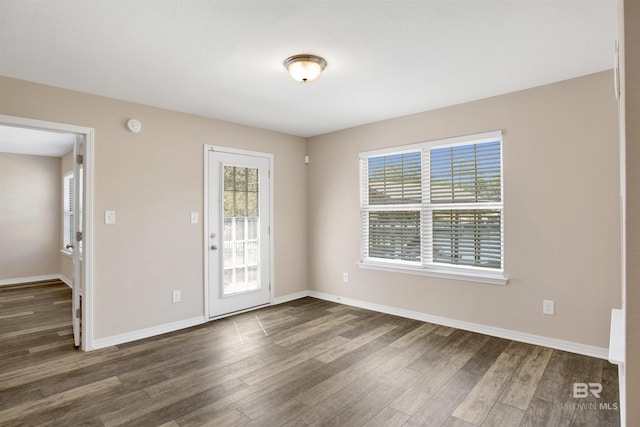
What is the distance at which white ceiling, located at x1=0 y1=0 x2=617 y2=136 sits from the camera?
2047 mm

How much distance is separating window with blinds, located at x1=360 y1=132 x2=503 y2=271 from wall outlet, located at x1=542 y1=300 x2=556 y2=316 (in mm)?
519

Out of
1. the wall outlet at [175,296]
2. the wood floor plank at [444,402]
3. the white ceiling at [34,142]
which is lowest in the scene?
the wood floor plank at [444,402]

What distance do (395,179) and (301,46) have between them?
2388 mm

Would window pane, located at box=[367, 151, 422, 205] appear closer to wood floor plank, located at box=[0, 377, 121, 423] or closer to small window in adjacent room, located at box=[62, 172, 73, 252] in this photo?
wood floor plank, located at box=[0, 377, 121, 423]

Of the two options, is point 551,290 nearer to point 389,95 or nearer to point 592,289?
point 592,289

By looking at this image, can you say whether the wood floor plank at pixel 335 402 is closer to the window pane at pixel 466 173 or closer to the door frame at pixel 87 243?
the window pane at pixel 466 173

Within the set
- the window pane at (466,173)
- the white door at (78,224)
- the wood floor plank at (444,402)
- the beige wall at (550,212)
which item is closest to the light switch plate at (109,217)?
the white door at (78,224)

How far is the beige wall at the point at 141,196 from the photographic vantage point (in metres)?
3.34

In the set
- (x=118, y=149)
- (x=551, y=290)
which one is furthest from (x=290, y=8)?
(x=551, y=290)

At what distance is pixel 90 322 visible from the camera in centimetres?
335

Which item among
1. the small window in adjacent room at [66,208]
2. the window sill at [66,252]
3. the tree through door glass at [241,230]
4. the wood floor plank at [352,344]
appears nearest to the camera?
the wood floor plank at [352,344]

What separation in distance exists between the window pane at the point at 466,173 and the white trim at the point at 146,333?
3.20m

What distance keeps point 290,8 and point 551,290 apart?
329cm

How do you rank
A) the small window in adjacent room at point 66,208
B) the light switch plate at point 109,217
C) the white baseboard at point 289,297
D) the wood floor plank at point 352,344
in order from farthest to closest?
the small window in adjacent room at point 66,208
the white baseboard at point 289,297
the light switch plate at point 109,217
the wood floor plank at point 352,344
